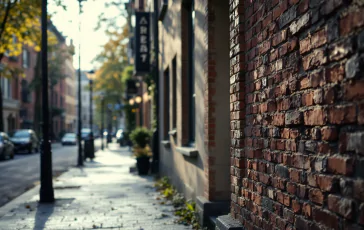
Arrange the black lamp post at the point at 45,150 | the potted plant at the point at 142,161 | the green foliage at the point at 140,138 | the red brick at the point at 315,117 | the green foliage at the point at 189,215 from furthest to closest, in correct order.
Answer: the green foliage at the point at 140,138 → the potted plant at the point at 142,161 → the black lamp post at the point at 45,150 → the green foliage at the point at 189,215 → the red brick at the point at 315,117

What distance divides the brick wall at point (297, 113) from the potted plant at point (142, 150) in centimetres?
1089

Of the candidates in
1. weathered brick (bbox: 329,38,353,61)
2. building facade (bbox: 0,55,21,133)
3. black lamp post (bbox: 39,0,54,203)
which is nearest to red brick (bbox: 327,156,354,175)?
weathered brick (bbox: 329,38,353,61)

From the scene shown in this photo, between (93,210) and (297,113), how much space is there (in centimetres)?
597

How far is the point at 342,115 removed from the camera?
214 centimetres

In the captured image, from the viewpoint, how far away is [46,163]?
360 inches

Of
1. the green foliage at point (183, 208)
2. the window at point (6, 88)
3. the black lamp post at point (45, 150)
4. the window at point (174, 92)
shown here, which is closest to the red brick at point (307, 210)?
the green foliage at point (183, 208)

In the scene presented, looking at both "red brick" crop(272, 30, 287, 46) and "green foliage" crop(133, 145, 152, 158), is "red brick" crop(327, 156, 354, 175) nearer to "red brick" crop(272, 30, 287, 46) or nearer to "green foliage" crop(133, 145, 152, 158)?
"red brick" crop(272, 30, 287, 46)

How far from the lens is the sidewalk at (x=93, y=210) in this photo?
6691 mm

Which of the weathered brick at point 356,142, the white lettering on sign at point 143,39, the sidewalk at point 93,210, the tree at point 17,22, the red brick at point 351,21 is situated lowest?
the sidewalk at point 93,210

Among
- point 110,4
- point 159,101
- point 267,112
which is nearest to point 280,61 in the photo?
point 267,112

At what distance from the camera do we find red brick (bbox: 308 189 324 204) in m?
2.41

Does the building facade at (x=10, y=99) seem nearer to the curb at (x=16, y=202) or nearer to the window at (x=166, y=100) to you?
the window at (x=166, y=100)

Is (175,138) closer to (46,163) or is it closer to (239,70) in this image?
(46,163)

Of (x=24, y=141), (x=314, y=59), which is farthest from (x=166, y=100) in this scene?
(x=24, y=141)
